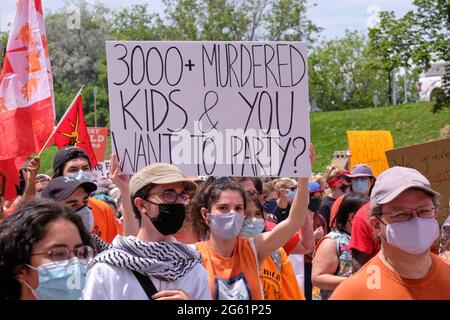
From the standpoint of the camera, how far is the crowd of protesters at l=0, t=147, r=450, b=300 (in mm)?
3311

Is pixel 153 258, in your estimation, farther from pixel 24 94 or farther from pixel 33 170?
pixel 24 94

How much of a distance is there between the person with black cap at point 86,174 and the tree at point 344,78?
5831 centimetres

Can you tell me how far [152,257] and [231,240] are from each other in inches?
39.9

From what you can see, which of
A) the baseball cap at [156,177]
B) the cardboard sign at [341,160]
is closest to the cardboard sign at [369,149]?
the cardboard sign at [341,160]

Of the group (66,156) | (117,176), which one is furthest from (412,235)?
(66,156)

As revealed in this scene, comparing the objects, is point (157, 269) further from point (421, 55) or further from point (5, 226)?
point (421, 55)

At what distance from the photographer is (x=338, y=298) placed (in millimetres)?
3527

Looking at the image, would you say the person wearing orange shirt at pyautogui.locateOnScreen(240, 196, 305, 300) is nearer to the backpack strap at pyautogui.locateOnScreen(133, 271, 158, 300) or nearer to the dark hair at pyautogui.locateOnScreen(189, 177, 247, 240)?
the dark hair at pyautogui.locateOnScreen(189, 177, 247, 240)

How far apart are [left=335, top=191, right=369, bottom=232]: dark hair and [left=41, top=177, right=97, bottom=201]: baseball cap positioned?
1793 mm

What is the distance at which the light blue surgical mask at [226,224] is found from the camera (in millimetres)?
4793

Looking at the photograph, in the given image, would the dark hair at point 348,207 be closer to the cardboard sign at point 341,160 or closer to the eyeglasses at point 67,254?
the eyeglasses at point 67,254

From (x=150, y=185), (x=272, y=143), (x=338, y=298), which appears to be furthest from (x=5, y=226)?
(x=272, y=143)

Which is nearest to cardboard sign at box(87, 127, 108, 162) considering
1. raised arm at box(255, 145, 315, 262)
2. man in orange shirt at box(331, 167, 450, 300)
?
raised arm at box(255, 145, 315, 262)

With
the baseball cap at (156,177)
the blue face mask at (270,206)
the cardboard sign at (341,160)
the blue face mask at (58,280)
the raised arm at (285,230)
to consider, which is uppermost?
the baseball cap at (156,177)
